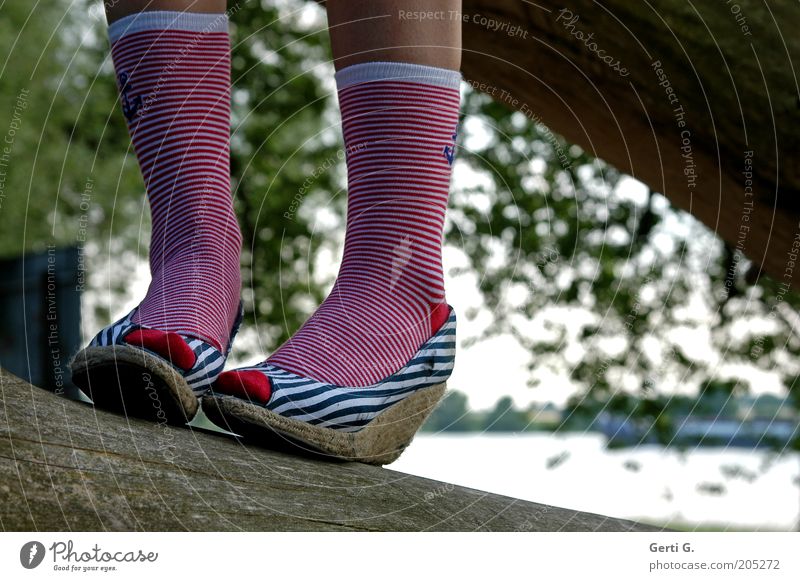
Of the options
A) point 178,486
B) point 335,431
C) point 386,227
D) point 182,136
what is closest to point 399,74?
point 386,227

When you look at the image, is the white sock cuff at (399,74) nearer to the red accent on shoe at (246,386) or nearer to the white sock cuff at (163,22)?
the white sock cuff at (163,22)

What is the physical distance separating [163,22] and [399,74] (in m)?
0.30

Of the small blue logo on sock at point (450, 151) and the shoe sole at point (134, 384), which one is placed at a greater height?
the small blue logo on sock at point (450, 151)

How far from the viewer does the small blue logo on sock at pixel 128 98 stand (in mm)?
1161

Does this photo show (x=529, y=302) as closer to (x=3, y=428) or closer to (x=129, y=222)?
(x=3, y=428)

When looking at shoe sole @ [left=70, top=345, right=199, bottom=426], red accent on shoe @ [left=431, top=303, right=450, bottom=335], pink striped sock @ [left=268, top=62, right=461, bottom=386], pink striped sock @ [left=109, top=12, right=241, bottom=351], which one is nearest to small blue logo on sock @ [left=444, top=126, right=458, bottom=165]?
pink striped sock @ [left=268, top=62, right=461, bottom=386]

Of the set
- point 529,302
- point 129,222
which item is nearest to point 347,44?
point 529,302

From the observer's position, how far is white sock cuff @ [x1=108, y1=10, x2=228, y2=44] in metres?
1.15

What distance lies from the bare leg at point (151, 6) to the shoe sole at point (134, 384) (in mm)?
425

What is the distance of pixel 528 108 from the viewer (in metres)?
1.61

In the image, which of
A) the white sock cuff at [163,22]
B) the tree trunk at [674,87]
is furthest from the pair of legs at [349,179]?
the tree trunk at [674,87]

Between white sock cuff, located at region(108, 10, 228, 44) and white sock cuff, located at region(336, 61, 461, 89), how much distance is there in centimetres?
21

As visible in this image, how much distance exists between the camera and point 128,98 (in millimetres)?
1172

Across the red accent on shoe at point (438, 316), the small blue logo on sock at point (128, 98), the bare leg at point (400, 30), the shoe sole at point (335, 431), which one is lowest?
the shoe sole at point (335, 431)
